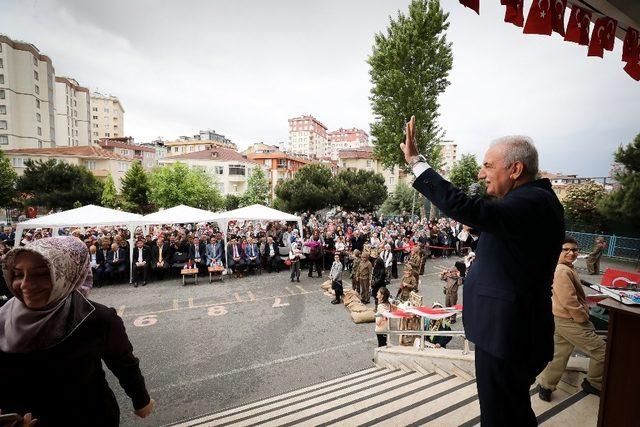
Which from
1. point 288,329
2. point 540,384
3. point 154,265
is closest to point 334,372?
point 288,329

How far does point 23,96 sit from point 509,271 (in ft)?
255

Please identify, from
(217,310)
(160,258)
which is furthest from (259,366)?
(160,258)

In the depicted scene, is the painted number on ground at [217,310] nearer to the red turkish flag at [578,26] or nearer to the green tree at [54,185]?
the red turkish flag at [578,26]

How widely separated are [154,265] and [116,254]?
4.90ft

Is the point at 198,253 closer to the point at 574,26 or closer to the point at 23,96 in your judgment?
the point at 574,26

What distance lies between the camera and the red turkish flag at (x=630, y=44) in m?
4.87

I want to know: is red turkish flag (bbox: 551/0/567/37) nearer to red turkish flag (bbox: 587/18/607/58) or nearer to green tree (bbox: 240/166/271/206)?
red turkish flag (bbox: 587/18/607/58)

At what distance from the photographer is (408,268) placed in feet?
28.7

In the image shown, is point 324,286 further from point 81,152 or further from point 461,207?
point 81,152

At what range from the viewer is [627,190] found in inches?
603

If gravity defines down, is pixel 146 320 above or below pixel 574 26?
below

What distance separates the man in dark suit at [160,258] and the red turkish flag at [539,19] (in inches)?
518

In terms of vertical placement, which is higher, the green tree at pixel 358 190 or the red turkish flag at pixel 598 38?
the red turkish flag at pixel 598 38

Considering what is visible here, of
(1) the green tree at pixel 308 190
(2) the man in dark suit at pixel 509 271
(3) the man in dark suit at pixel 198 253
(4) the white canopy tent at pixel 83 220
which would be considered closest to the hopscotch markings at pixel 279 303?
(3) the man in dark suit at pixel 198 253
